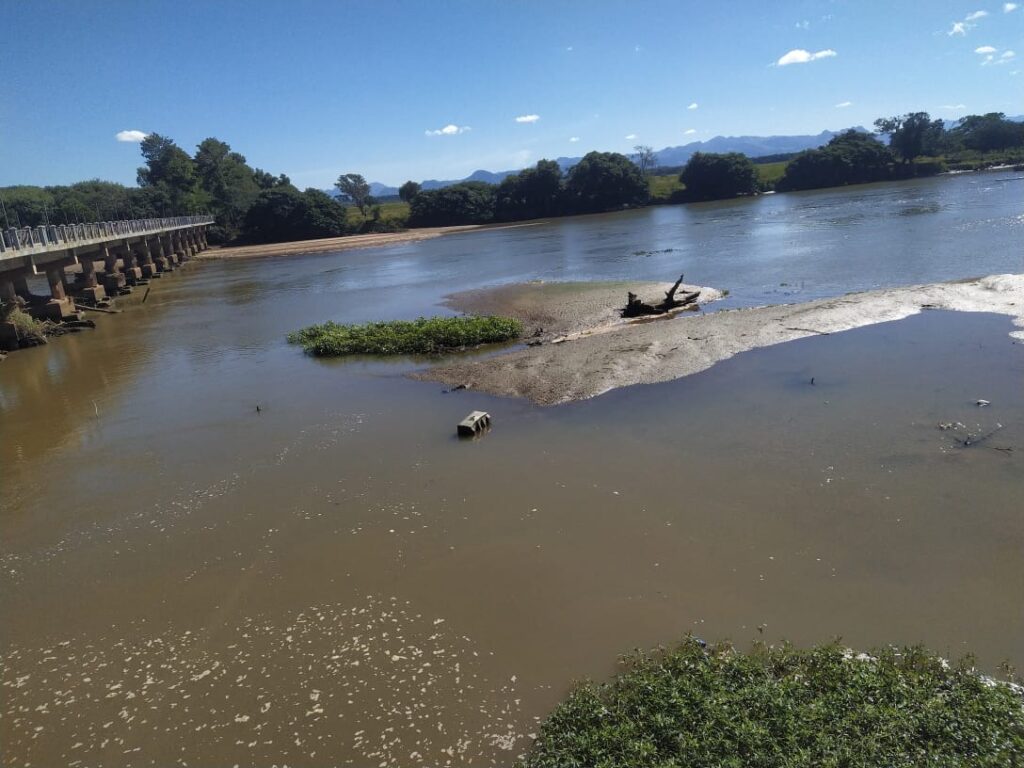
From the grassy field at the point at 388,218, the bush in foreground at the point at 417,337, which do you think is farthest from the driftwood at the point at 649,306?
the grassy field at the point at 388,218

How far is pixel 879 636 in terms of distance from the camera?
27.3 feet

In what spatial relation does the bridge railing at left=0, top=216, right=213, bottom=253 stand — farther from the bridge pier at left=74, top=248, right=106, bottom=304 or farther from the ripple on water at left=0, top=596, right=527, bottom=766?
the ripple on water at left=0, top=596, right=527, bottom=766

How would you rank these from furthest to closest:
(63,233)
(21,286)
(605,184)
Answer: (605,184) < (63,233) < (21,286)

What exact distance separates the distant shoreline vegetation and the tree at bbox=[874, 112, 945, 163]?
201 mm

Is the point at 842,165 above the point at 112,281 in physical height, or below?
above

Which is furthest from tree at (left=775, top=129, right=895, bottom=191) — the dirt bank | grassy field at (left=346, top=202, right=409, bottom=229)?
grassy field at (left=346, top=202, right=409, bottom=229)

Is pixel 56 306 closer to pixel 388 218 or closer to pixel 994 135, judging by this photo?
pixel 388 218

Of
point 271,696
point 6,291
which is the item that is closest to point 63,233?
point 6,291

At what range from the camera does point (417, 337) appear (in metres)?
26.2

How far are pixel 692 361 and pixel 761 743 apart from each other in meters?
15.7

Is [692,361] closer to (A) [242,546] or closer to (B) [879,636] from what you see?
(B) [879,636]

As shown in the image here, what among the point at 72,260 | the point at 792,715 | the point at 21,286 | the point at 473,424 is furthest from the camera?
the point at 72,260

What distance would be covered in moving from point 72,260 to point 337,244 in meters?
58.4

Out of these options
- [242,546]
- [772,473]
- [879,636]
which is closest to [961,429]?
[772,473]
